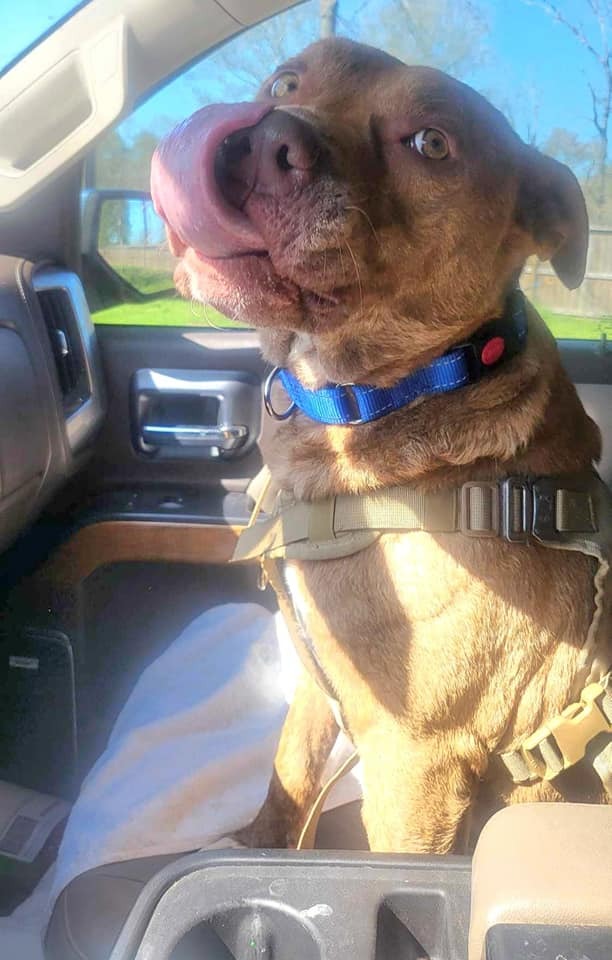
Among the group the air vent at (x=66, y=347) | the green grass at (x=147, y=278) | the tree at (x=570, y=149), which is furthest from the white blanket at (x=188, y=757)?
the tree at (x=570, y=149)

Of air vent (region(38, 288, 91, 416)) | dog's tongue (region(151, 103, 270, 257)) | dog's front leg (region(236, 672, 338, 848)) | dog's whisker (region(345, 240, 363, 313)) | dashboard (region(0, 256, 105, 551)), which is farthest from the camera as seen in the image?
air vent (region(38, 288, 91, 416))

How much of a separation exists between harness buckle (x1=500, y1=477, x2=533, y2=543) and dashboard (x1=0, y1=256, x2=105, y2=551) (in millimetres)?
1213

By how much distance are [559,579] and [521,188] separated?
0.80 m

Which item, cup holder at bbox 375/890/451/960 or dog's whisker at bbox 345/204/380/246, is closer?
cup holder at bbox 375/890/451/960

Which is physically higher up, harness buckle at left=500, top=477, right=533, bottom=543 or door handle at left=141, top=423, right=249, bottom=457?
harness buckle at left=500, top=477, right=533, bottom=543

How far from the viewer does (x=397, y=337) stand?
1660 mm

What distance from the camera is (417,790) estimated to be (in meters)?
1.64

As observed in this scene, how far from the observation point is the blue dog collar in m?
1.68

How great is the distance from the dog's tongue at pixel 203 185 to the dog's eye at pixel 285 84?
527mm

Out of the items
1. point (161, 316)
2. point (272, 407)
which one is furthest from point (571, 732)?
point (161, 316)

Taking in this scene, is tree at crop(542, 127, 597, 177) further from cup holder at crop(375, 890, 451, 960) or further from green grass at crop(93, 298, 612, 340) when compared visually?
cup holder at crop(375, 890, 451, 960)

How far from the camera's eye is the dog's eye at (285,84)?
1.80 metres

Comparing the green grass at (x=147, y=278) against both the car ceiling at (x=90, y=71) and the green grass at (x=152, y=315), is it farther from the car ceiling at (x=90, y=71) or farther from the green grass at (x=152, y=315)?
the car ceiling at (x=90, y=71)

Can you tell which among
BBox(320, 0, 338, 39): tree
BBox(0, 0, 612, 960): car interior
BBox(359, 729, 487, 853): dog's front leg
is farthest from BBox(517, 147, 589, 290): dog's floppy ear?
BBox(359, 729, 487, 853): dog's front leg
